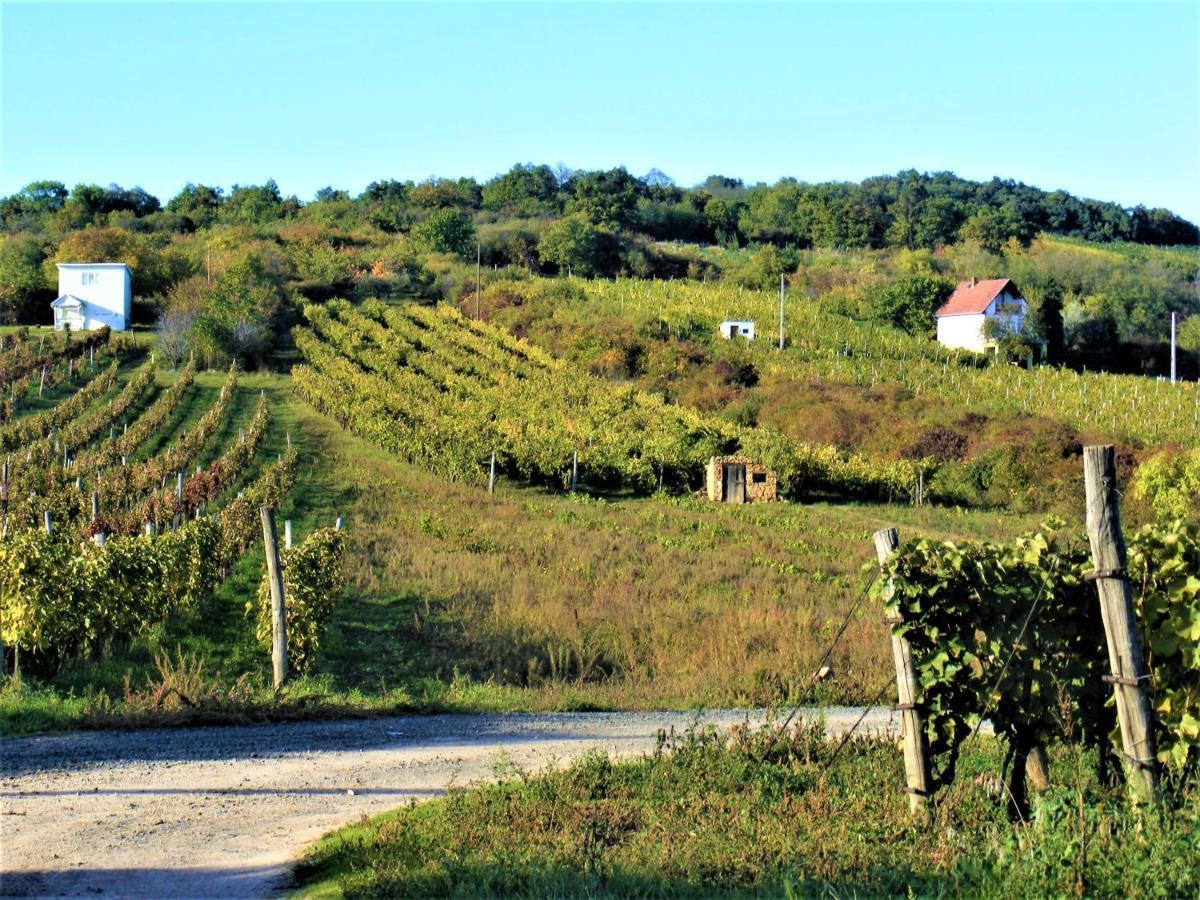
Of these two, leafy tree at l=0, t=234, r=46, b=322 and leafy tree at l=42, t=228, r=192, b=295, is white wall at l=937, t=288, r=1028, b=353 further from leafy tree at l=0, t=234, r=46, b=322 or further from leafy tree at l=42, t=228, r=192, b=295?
leafy tree at l=0, t=234, r=46, b=322

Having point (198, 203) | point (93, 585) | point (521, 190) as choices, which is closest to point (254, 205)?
point (198, 203)

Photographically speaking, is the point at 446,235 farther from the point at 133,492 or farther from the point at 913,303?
the point at 133,492

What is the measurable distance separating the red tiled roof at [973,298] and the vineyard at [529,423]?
26.1 m

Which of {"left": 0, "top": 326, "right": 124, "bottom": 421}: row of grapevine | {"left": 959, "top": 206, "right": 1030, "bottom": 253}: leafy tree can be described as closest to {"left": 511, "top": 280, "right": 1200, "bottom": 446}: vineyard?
{"left": 0, "top": 326, "right": 124, "bottom": 421}: row of grapevine

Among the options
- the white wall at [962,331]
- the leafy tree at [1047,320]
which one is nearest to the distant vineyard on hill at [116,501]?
the white wall at [962,331]

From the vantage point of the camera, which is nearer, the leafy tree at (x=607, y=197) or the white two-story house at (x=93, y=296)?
the white two-story house at (x=93, y=296)

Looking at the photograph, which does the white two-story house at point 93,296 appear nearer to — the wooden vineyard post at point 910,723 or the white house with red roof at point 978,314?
the white house with red roof at point 978,314

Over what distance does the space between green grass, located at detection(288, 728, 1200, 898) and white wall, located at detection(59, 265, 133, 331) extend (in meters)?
60.3

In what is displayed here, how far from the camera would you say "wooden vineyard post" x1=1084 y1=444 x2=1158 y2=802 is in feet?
20.5

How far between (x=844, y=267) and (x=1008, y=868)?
94.2 meters

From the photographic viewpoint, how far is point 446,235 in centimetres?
9269

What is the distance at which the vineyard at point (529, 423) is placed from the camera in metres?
36.5

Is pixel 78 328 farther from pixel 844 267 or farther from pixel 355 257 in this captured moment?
pixel 844 267

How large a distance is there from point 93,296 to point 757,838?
63.0 meters
